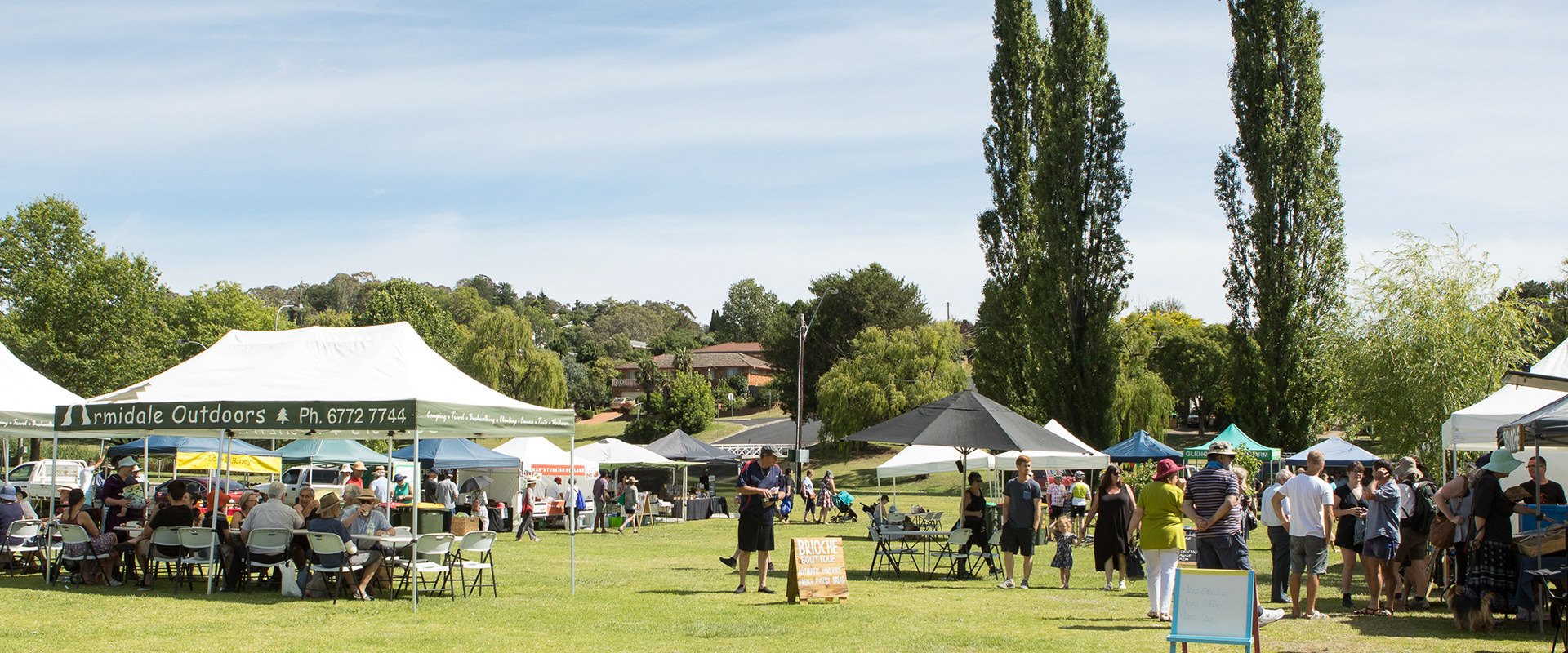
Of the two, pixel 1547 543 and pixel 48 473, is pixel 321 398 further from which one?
pixel 48 473

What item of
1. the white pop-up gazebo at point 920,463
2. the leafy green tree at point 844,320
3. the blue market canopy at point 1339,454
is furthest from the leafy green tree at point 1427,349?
the leafy green tree at point 844,320

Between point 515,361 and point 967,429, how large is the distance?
2102 inches

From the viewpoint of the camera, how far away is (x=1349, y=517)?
12469mm

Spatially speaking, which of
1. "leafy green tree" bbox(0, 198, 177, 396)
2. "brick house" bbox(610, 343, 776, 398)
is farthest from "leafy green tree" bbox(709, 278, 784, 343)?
"leafy green tree" bbox(0, 198, 177, 396)

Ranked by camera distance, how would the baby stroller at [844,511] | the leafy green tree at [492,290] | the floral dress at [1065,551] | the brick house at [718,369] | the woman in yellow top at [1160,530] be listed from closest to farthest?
the woman in yellow top at [1160,530] < the floral dress at [1065,551] < the baby stroller at [844,511] < the brick house at [718,369] < the leafy green tree at [492,290]

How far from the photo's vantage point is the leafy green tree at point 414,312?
7656 cm

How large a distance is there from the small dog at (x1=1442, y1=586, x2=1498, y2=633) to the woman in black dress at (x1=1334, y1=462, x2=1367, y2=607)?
1570mm

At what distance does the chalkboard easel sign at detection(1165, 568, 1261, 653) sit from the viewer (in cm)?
723

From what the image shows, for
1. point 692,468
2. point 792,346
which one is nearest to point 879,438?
point 692,468

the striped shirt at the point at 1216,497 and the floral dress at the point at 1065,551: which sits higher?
the striped shirt at the point at 1216,497

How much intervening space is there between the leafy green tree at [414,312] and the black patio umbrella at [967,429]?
206 ft

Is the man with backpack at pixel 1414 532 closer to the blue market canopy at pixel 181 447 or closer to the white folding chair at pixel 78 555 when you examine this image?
the white folding chair at pixel 78 555

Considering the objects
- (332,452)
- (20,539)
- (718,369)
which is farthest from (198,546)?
(718,369)

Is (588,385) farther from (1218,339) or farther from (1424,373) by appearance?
(1424,373)
